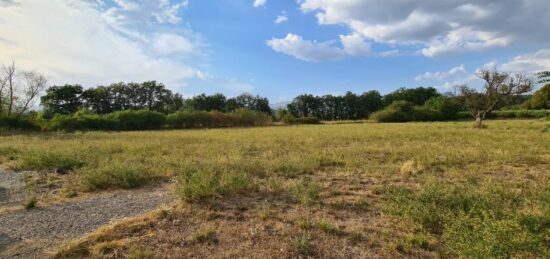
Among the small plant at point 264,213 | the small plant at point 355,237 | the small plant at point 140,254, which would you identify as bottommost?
the small plant at point 355,237

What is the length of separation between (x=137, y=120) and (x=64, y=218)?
5509 centimetres

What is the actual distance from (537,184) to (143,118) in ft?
189

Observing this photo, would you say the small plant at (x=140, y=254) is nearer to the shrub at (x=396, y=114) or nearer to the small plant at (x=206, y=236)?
the small plant at (x=206, y=236)

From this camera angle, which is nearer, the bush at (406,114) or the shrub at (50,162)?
the shrub at (50,162)

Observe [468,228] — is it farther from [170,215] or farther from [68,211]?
[68,211]

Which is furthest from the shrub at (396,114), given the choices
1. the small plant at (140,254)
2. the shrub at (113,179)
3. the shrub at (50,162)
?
the small plant at (140,254)

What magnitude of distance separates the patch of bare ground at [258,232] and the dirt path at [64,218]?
22.0 inches

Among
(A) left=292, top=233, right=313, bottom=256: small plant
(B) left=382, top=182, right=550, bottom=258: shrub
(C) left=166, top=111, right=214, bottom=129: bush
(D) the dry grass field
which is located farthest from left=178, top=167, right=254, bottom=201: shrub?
(C) left=166, top=111, right=214, bottom=129: bush

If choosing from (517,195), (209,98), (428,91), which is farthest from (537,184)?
(428,91)

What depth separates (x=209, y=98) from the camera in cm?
8912

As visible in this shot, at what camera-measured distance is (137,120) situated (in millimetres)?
58812

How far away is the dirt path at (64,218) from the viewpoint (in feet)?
18.0

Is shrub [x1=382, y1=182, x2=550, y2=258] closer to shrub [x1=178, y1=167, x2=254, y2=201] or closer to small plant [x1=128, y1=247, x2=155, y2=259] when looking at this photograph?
shrub [x1=178, y1=167, x2=254, y2=201]

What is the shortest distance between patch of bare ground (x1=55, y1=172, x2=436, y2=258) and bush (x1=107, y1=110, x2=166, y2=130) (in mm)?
54676
